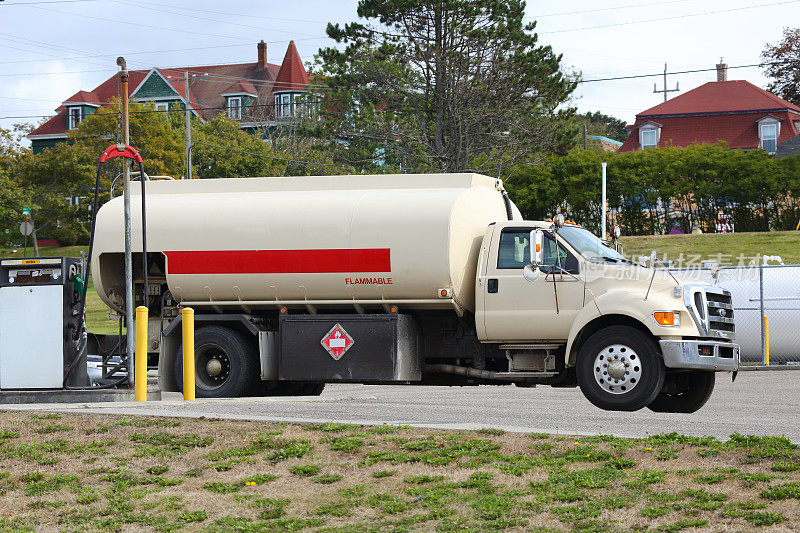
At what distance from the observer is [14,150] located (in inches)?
2306

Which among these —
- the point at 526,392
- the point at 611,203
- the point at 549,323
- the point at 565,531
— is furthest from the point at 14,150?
the point at 565,531

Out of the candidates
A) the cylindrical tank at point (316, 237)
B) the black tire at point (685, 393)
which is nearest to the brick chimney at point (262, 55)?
the cylindrical tank at point (316, 237)

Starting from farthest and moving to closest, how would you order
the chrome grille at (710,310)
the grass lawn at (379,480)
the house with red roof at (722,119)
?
the house with red roof at (722,119) → the chrome grille at (710,310) → the grass lawn at (379,480)

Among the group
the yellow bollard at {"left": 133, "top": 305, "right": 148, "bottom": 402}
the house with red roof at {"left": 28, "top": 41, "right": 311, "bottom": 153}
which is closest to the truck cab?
the yellow bollard at {"left": 133, "top": 305, "right": 148, "bottom": 402}

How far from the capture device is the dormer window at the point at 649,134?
63.0 meters

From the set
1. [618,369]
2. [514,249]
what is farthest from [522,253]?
[618,369]

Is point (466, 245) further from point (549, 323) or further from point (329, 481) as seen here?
point (329, 481)

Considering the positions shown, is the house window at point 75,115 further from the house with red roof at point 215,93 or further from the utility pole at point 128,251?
the utility pole at point 128,251

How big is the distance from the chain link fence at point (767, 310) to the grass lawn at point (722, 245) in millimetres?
10188

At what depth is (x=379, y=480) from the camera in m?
9.36

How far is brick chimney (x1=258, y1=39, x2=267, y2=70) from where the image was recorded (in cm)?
7775

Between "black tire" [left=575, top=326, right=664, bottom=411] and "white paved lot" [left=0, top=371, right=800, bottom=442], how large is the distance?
0.24 meters

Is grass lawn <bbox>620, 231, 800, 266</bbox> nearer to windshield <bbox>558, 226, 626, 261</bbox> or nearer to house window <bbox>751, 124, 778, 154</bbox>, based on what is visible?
windshield <bbox>558, 226, 626, 261</bbox>

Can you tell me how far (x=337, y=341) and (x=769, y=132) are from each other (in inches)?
2017
